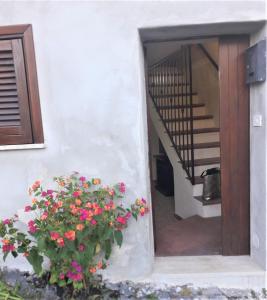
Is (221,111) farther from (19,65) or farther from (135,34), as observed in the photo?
(19,65)

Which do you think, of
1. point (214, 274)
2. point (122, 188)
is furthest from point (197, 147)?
point (122, 188)

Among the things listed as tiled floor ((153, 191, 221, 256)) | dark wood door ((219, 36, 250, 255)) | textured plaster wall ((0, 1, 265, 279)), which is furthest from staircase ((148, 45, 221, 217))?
textured plaster wall ((0, 1, 265, 279))

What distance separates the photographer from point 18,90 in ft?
7.19

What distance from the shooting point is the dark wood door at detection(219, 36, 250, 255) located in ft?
7.48

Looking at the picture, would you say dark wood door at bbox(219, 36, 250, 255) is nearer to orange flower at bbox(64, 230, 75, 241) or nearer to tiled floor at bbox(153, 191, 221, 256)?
tiled floor at bbox(153, 191, 221, 256)

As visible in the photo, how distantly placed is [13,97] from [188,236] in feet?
7.21

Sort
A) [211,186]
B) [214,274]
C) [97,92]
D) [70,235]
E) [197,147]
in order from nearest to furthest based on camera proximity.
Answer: [70,235] < [97,92] < [214,274] < [211,186] < [197,147]

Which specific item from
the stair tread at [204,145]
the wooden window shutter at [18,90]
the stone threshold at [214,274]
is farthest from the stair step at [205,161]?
the wooden window shutter at [18,90]

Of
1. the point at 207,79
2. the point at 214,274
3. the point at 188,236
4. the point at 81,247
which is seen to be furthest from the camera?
the point at 207,79

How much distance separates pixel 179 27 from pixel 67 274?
1.98 metres

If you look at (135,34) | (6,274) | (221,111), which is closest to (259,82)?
(221,111)

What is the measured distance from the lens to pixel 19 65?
85.2 inches

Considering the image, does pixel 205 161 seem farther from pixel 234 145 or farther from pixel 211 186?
pixel 234 145

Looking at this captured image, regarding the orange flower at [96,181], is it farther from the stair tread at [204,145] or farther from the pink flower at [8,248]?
the stair tread at [204,145]
